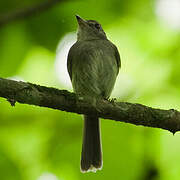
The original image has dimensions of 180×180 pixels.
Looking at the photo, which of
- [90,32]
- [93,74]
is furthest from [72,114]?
[90,32]

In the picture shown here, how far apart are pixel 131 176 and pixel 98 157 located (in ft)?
4.62

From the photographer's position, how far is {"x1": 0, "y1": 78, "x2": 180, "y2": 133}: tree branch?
9.96 ft

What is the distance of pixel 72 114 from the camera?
423cm

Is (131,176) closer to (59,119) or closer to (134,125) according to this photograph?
(134,125)

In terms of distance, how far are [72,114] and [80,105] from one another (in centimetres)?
98

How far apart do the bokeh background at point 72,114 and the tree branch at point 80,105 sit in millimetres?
359

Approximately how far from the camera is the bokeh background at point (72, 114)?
3.59 metres

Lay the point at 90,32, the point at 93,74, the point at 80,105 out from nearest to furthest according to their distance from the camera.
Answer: the point at 80,105, the point at 93,74, the point at 90,32

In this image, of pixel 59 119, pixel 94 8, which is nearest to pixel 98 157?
pixel 59 119

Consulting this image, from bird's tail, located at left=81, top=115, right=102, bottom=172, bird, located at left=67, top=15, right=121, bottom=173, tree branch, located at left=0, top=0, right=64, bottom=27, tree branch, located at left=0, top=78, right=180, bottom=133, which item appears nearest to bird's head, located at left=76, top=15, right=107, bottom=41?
bird, located at left=67, top=15, right=121, bottom=173

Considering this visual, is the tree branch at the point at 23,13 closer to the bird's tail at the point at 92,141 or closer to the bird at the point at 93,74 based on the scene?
the bird at the point at 93,74

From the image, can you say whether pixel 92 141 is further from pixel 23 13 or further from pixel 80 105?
pixel 23 13

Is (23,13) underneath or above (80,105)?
above

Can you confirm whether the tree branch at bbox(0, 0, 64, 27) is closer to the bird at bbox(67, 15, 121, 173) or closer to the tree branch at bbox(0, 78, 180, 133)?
the tree branch at bbox(0, 78, 180, 133)
